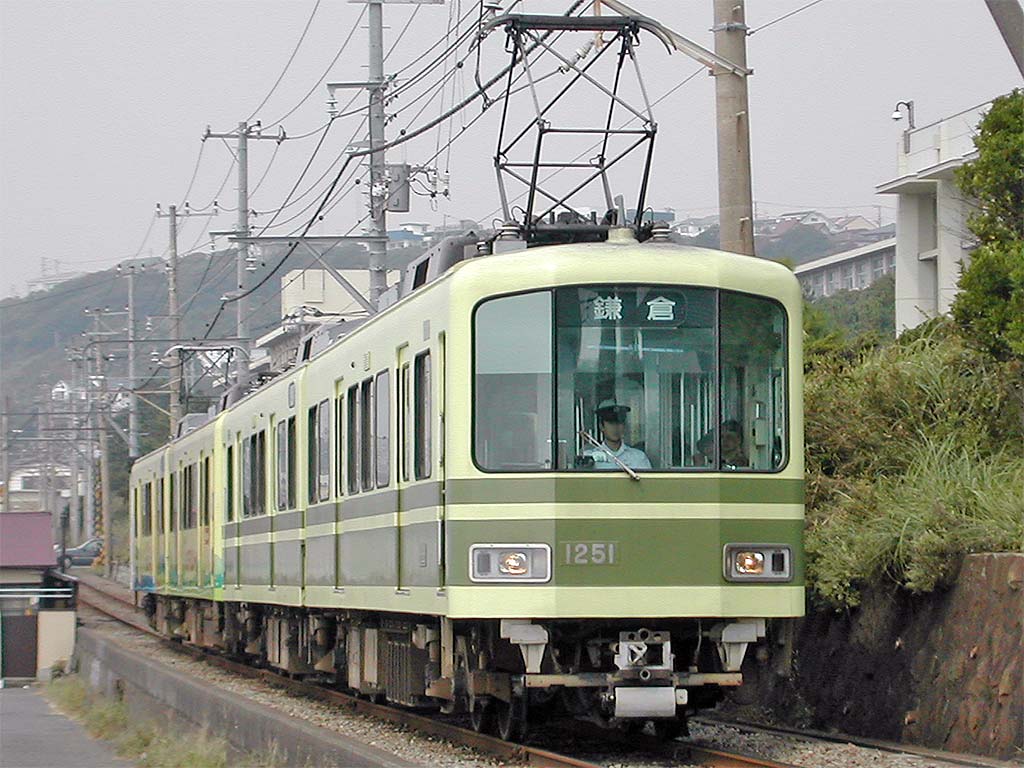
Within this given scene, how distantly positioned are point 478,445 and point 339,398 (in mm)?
3999

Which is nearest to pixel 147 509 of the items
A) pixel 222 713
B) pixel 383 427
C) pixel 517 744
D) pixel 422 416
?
pixel 222 713

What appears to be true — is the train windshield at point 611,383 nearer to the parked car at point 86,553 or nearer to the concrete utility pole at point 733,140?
the concrete utility pole at point 733,140

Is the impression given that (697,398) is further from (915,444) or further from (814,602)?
(915,444)

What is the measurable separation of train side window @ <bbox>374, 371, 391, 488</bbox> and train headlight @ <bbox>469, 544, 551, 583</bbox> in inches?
79.2

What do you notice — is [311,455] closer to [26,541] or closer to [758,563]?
[758,563]

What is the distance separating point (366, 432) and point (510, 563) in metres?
3.11

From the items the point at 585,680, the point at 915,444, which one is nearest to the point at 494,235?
the point at 585,680

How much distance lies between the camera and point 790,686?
46.2 feet

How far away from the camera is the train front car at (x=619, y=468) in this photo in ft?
35.9

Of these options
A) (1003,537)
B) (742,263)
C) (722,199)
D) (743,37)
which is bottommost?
(1003,537)

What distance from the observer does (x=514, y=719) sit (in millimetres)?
11945

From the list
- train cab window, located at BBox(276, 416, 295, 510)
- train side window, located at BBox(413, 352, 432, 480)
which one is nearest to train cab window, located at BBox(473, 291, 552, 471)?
train side window, located at BBox(413, 352, 432, 480)

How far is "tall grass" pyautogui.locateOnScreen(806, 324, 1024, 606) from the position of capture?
12125 mm

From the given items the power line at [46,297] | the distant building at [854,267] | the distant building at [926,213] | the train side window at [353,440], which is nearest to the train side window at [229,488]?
the train side window at [353,440]
